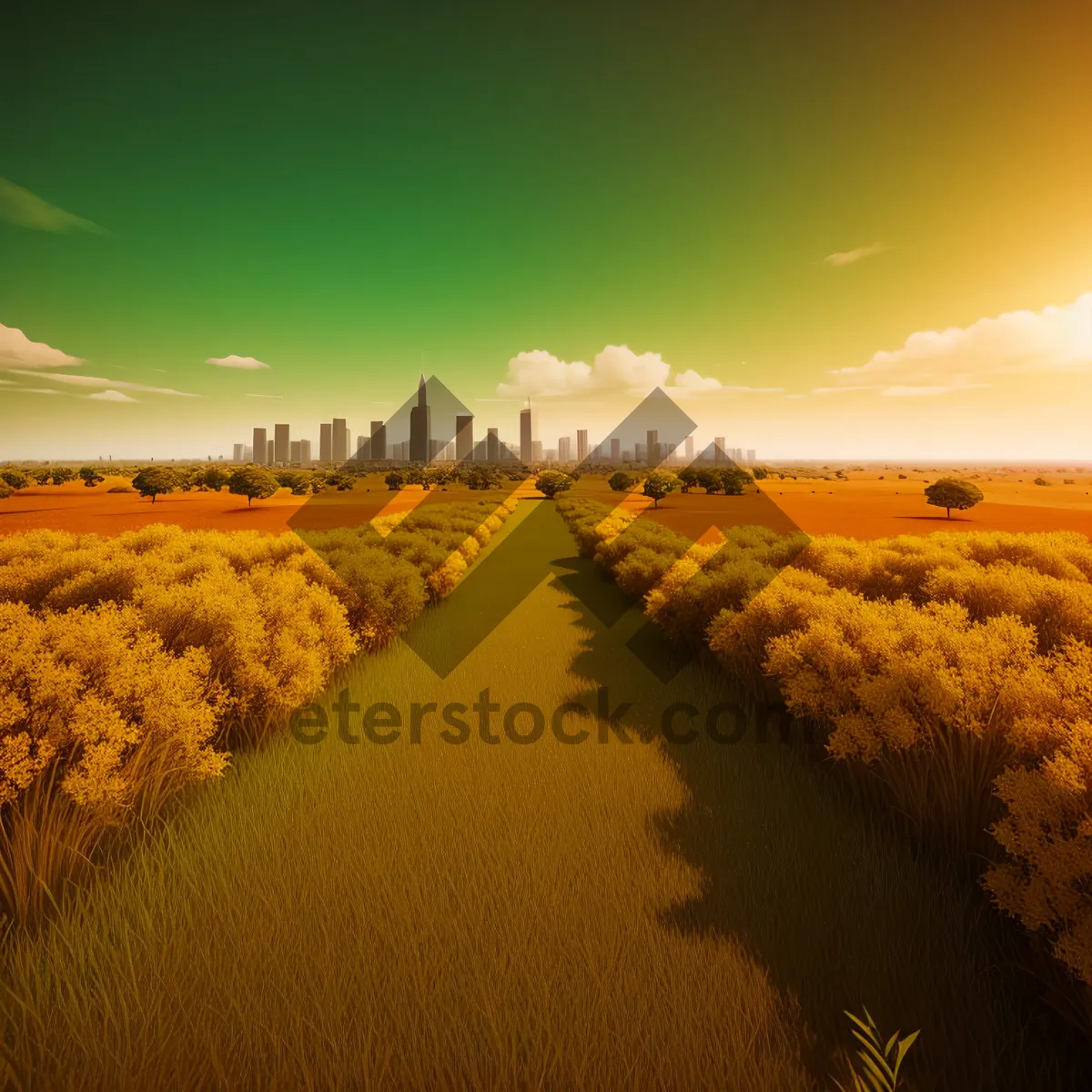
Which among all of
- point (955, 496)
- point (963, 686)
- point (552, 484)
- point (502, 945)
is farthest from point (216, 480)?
point (955, 496)

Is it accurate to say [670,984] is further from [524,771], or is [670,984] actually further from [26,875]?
[26,875]

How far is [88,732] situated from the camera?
3.67m

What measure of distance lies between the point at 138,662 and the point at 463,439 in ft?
510

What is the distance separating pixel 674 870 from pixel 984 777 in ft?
8.40

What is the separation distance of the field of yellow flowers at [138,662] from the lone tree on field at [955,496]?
38078mm

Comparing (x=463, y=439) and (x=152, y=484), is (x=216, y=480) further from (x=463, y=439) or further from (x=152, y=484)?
(x=463, y=439)

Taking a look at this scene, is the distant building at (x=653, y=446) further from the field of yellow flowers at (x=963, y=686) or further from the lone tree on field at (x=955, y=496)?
the field of yellow flowers at (x=963, y=686)

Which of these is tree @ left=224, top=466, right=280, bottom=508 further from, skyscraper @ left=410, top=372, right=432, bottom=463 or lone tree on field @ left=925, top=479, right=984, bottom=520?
skyscraper @ left=410, top=372, right=432, bottom=463

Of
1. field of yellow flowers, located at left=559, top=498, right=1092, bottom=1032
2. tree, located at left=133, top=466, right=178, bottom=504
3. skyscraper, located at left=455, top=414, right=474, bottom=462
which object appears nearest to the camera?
field of yellow flowers, located at left=559, top=498, right=1092, bottom=1032

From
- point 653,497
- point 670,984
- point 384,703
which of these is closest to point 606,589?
point 384,703

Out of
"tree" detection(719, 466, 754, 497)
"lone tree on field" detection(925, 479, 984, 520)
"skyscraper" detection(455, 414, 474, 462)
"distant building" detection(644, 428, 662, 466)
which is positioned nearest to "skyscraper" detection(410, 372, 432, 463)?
"skyscraper" detection(455, 414, 474, 462)

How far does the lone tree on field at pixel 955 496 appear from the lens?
3194 centimetres

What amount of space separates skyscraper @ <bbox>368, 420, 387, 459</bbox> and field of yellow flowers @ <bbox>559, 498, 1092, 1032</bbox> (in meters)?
170

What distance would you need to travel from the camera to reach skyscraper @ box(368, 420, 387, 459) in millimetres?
165038
